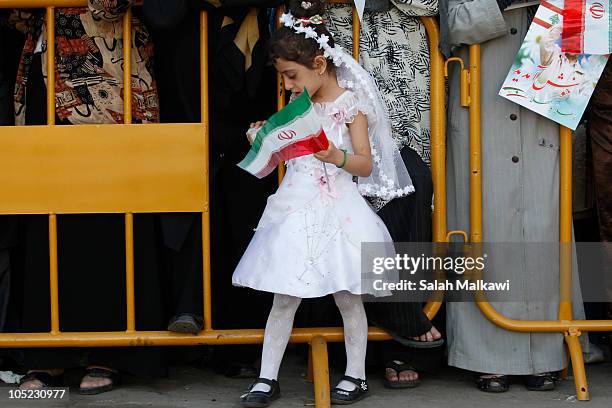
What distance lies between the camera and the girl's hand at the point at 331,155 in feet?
12.2

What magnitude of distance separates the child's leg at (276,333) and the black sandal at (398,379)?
0.51 meters

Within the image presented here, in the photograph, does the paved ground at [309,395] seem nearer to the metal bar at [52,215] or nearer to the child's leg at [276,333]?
the child's leg at [276,333]

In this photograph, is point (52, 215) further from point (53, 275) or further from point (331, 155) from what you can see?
point (331, 155)

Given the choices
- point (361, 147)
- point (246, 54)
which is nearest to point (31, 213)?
point (246, 54)

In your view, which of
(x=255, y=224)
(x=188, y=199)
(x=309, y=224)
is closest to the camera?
(x=309, y=224)

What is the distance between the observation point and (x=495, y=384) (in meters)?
4.16

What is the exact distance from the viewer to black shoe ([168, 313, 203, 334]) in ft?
13.4

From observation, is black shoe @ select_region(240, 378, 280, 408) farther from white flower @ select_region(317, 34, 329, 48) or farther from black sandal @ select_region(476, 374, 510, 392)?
white flower @ select_region(317, 34, 329, 48)

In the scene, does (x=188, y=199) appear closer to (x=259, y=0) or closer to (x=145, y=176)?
(x=145, y=176)

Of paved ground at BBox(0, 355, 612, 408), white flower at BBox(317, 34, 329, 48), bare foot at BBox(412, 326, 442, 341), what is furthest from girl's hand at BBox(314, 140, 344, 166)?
paved ground at BBox(0, 355, 612, 408)

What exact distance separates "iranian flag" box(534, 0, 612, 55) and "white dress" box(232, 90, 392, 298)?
0.86m

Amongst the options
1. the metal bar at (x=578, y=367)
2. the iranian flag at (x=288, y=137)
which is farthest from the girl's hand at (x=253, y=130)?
the metal bar at (x=578, y=367)

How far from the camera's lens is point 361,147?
154 inches

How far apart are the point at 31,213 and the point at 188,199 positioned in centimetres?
61
